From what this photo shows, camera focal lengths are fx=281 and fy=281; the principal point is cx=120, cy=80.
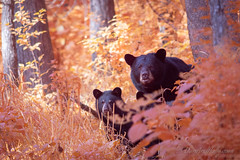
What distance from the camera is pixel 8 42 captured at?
6.43 m

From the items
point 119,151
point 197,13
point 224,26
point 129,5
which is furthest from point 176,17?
point 224,26

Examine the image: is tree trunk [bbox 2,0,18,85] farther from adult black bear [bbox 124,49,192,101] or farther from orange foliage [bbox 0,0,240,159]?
adult black bear [bbox 124,49,192,101]

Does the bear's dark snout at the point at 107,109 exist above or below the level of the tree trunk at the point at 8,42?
below

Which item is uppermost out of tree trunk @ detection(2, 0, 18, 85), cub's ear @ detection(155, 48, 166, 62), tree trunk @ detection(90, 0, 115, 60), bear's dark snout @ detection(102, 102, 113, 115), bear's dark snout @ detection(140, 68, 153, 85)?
tree trunk @ detection(90, 0, 115, 60)

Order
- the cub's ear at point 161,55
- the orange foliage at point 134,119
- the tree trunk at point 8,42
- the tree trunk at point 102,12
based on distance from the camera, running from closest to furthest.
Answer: the orange foliage at point 134,119, the cub's ear at point 161,55, the tree trunk at point 8,42, the tree trunk at point 102,12

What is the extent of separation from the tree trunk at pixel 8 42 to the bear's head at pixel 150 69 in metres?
3.13

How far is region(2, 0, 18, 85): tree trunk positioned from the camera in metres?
6.36

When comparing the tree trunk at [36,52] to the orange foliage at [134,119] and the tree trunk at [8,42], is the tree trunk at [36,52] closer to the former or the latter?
the tree trunk at [8,42]

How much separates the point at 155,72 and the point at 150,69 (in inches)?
3.8

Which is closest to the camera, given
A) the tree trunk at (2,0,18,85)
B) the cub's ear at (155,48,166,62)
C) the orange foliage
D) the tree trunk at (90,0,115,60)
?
the orange foliage

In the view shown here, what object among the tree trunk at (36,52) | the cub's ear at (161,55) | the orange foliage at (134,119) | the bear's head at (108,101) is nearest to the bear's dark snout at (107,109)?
the bear's head at (108,101)

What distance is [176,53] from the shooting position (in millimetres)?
6652

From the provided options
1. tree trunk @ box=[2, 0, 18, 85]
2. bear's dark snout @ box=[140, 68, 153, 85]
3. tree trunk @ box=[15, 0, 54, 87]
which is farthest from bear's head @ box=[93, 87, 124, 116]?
tree trunk @ box=[2, 0, 18, 85]

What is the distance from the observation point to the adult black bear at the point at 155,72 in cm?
432
